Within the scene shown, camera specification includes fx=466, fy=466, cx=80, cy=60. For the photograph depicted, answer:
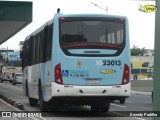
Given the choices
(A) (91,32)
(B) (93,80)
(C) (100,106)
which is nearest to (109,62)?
(B) (93,80)

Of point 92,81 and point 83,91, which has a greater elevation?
point 92,81

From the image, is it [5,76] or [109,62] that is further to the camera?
[5,76]

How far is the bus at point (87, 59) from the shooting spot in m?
15.7

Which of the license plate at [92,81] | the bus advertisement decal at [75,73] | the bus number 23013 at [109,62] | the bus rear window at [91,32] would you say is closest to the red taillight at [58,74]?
the bus advertisement decal at [75,73]

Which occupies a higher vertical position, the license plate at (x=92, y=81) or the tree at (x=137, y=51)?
the tree at (x=137, y=51)

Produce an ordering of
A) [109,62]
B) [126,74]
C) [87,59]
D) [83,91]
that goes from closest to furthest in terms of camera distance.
A: [83,91]
[87,59]
[109,62]
[126,74]

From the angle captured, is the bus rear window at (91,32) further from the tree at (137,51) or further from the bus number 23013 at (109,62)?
the tree at (137,51)

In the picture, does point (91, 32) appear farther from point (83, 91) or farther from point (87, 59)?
point (83, 91)

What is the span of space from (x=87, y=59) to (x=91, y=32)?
3.27 ft

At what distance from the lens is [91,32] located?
53.1ft

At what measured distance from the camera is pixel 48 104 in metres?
18.0

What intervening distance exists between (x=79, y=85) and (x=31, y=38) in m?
6.78

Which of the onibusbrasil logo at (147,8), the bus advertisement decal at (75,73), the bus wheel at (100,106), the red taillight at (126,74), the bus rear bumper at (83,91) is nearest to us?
the onibusbrasil logo at (147,8)

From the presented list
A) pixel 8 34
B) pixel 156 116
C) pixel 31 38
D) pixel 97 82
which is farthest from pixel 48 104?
pixel 8 34
